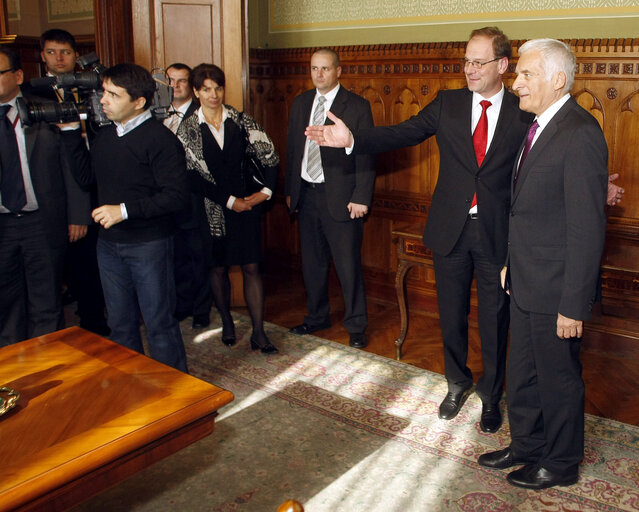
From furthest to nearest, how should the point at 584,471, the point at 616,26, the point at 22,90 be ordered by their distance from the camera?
the point at 616,26
the point at 22,90
the point at 584,471

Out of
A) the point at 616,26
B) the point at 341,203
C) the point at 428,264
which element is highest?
the point at 616,26

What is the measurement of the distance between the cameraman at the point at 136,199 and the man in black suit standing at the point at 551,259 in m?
1.47

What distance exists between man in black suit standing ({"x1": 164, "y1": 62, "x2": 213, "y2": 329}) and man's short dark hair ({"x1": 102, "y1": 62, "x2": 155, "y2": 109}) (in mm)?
1115

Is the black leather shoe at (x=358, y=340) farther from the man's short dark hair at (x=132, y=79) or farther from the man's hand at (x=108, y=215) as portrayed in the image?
the man's short dark hair at (x=132, y=79)

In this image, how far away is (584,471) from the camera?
2.74 metres

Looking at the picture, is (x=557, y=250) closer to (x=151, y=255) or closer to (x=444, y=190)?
(x=444, y=190)

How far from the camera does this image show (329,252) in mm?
4320

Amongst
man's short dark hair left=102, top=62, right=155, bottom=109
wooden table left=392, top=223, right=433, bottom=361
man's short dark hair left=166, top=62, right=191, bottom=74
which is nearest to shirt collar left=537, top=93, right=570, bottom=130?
wooden table left=392, top=223, right=433, bottom=361

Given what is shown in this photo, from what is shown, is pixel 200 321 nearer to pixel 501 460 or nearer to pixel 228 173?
pixel 228 173

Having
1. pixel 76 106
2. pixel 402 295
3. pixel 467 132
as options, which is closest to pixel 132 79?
pixel 76 106

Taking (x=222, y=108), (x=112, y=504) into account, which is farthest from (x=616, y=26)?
(x=112, y=504)

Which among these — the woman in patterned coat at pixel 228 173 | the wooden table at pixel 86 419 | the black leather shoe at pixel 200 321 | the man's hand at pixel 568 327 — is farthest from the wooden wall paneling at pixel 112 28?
the man's hand at pixel 568 327

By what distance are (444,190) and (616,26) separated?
1.68m

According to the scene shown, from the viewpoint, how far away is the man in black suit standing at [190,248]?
408cm
